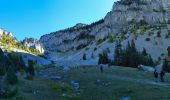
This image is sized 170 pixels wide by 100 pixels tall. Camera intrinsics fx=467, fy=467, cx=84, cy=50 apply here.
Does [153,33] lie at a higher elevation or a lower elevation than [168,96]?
higher

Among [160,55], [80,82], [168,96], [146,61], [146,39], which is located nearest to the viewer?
[168,96]

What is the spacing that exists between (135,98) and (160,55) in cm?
11669

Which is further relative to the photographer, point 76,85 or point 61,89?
point 76,85

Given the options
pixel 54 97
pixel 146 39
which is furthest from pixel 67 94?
pixel 146 39

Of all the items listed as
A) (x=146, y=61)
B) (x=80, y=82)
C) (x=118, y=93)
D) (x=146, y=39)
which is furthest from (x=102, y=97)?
(x=146, y=39)

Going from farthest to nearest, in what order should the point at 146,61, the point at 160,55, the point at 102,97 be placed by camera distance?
the point at 160,55
the point at 146,61
the point at 102,97

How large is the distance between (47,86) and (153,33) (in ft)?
491

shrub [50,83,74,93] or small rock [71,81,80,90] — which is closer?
shrub [50,83,74,93]

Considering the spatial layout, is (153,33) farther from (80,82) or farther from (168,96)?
(168,96)

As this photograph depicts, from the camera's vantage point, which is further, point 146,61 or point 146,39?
point 146,39

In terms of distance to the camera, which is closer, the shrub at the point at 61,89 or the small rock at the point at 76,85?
the shrub at the point at 61,89

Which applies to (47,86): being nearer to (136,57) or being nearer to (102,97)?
(102,97)

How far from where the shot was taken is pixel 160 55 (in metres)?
147

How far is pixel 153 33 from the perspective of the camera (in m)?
188
